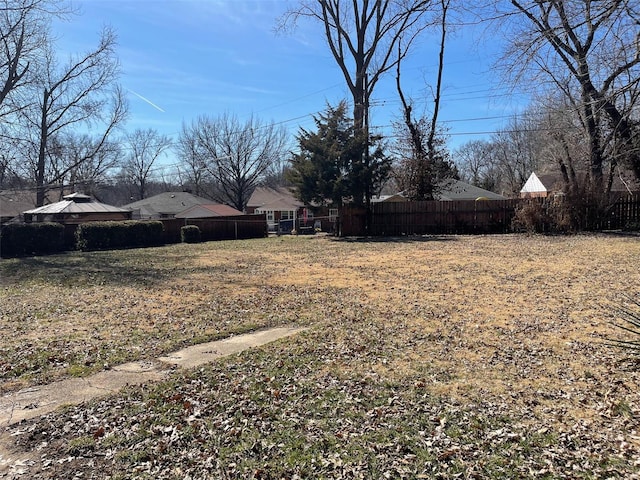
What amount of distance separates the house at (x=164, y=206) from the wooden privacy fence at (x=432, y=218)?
1839cm

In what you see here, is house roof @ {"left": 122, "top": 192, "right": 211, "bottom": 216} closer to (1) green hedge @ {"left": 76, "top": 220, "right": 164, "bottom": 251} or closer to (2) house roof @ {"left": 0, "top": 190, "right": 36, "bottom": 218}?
(2) house roof @ {"left": 0, "top": 190, "right": 36, "bottom": 218}

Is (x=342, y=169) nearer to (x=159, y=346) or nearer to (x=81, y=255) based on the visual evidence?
(x=81, y=255)

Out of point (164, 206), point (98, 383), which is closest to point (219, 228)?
point (164, 206)

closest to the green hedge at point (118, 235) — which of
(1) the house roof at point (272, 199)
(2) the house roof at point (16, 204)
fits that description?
(1) the house roof at point (272, 199)

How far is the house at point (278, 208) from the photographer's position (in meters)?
31.1

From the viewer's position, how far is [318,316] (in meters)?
6.21

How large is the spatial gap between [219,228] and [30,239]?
8945 mm

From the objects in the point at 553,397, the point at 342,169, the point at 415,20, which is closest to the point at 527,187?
the point at 415,20

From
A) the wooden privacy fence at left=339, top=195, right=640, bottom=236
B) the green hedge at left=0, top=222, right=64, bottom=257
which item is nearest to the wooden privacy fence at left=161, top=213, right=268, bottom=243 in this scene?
the green hedge at left=0, top=222, right=64, bottom=257

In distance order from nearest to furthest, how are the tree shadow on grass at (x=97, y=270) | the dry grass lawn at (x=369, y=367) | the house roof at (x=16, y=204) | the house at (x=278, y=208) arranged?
the dry grass lawn at (x=369, y=367), the tree shadow on grass at (x=97, y=270), the house at (x=278, y=208), the house roof at (x=16, y=204)

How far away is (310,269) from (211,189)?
4156 cm

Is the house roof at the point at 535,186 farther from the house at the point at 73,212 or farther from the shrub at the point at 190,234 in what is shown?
the house at the point at 73,212

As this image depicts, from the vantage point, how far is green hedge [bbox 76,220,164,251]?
17.3 meters

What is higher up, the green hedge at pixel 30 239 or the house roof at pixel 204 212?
the house roof at pixel 204 212
